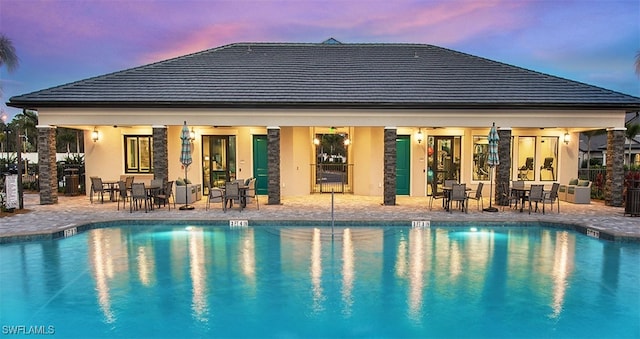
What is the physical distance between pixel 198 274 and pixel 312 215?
509 centimetres

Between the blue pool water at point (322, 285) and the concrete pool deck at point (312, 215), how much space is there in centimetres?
85

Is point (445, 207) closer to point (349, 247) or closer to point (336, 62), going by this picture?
point (349, 247)

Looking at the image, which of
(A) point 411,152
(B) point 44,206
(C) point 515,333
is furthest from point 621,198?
(B) point 44,206

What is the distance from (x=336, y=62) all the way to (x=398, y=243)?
978 cm

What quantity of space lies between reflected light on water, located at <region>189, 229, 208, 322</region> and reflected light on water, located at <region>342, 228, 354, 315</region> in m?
2.06

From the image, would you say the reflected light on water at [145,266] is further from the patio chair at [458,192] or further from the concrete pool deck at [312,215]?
the patio chair at [458,192]

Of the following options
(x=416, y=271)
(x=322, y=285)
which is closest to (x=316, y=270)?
(x=322, y=285)

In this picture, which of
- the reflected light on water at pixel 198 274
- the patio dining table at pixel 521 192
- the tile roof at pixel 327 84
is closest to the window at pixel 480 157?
the tile roof at pixel 327 84

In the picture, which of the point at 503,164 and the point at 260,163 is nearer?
the point at 503,164

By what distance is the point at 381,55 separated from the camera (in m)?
17.1

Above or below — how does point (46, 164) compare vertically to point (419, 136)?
below

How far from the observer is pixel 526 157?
1645cm

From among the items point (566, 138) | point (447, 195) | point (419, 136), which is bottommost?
point (447, 195)

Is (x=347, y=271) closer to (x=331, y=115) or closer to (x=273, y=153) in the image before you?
(x=273, y=153)
